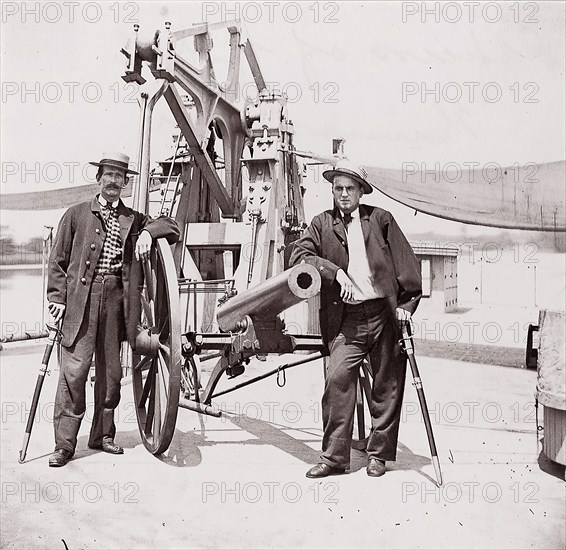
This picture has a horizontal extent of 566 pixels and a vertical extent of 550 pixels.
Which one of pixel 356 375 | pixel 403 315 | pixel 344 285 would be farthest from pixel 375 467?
pixel 344 285

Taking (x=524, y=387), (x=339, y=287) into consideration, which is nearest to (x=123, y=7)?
(x=339, y=287)

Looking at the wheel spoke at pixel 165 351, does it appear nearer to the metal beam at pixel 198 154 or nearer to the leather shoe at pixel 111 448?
the leather shoe at pixel 111 448

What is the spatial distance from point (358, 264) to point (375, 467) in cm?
95

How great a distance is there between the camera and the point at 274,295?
8.73 ft

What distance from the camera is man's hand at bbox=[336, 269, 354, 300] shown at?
9.04 ft

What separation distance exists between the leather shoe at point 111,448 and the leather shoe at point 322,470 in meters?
1.02

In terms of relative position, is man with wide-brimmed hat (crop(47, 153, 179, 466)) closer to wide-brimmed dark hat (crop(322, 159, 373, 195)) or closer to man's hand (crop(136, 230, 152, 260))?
man's hand (crop(136, 230, 152, 260))

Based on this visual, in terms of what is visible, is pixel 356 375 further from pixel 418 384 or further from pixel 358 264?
pixel 358 264

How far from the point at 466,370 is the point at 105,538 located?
4807mm

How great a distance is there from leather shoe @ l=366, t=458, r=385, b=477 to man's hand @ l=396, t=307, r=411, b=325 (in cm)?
67

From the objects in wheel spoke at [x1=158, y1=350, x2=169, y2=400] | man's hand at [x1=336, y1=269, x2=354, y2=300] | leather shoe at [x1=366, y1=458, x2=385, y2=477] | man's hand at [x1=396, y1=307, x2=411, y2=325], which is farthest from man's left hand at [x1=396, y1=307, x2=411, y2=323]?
wheel spoke at [x1=158, y1=350, x2=169, y2=400]

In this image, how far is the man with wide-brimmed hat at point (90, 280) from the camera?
3051 millimetres

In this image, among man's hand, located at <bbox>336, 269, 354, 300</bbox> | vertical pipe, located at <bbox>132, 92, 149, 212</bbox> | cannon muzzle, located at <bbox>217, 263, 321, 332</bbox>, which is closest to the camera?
cannon muzzle, located at <bbox>217, 263, 321, 332</bbox>

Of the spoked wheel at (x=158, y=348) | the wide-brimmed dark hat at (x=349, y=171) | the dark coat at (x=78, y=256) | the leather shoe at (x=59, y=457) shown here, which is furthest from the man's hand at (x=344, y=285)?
the leather shoe at (x=59, y=457)
